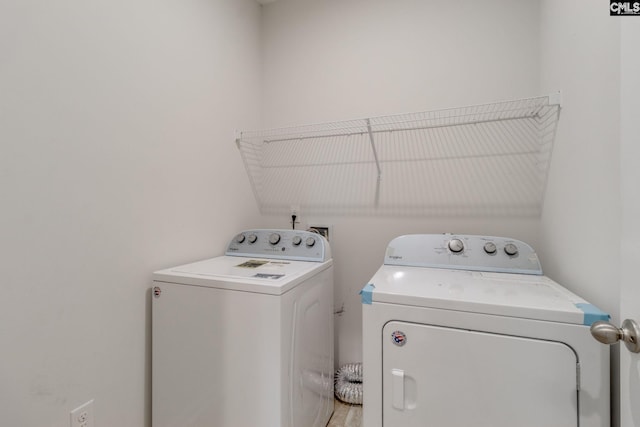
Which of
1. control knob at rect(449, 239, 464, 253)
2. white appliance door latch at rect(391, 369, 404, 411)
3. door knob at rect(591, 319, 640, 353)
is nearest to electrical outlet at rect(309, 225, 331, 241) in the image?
control knob at rect(449, 239, 464, 253)

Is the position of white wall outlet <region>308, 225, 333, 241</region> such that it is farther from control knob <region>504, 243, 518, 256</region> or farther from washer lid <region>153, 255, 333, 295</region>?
control knob <region>504, 243, 518, 256</region>

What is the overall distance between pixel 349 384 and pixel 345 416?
179mm

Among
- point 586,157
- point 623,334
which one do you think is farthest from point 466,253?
point 623,334

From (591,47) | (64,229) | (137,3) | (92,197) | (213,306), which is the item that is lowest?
(213,306)

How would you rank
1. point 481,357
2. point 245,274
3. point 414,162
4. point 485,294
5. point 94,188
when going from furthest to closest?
point 414,162, point 245,274, point 94,188, point 485,294, point 481,357

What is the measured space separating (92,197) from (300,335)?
102cm

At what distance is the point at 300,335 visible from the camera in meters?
1.27

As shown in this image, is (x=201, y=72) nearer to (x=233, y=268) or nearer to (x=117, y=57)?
(x=117, y=57)

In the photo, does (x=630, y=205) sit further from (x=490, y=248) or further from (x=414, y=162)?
(x=414, y=162)

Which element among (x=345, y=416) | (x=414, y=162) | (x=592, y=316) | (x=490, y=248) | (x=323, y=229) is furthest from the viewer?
(x=323, y=229)

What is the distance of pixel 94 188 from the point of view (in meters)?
1.15

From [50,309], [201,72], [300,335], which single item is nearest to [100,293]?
[50,309]

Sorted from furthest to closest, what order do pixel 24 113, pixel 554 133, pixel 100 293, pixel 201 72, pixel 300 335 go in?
pixel 201 72 < pixel 554 133 < pixel 300 335 < pixel 100 293 < pixel 24 113

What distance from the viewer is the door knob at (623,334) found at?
569 millimetres
